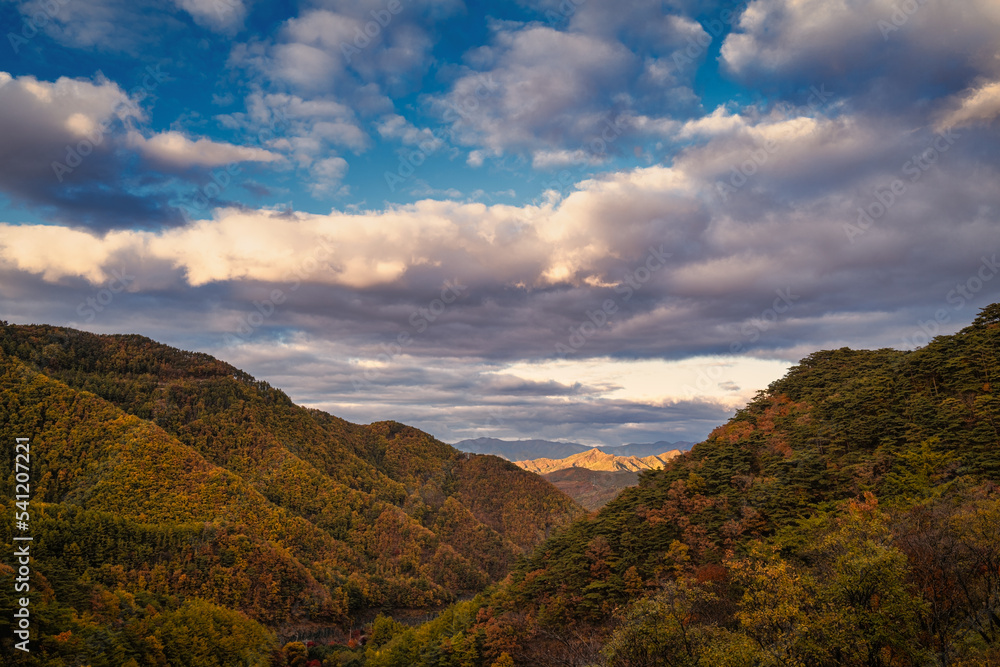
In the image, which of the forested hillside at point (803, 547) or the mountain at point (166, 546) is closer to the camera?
the forested hillside at point (803, 547)

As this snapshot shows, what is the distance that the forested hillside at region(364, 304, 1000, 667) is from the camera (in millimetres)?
20531

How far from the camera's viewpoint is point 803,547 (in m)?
37.0

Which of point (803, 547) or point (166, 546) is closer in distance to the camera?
point (803, 547)

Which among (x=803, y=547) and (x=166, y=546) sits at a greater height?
(x=803, y=547)

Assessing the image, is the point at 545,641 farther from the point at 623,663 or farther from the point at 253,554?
the point at 253,554

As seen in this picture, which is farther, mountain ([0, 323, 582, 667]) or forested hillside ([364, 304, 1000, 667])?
mountain ([0, 323, 582, 667])

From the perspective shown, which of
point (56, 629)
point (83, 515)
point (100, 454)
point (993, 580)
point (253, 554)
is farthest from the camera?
point (100, 454)

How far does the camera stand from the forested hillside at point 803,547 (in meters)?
20.5

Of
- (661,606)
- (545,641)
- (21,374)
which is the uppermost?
(21,374)

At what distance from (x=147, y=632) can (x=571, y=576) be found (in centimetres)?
6482

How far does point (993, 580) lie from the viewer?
74.5ft

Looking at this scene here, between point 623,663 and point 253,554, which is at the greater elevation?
point 623,663

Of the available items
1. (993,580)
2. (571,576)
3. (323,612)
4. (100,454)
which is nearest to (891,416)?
(993,580)

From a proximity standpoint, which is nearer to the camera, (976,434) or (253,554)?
(976,434)
